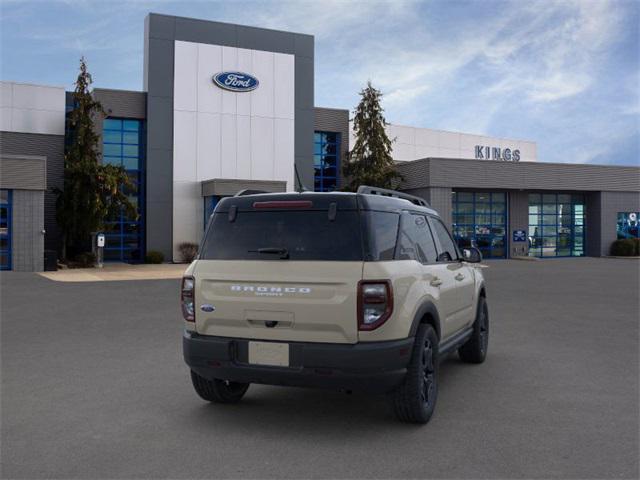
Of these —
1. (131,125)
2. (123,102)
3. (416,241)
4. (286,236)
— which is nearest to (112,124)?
(131,125)

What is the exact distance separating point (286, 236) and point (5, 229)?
22577 mm

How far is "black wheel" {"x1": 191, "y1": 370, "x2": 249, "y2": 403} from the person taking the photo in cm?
541

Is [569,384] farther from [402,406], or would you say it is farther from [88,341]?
[88,341]

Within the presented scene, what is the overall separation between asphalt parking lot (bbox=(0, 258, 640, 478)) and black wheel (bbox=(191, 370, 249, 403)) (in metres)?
0.09

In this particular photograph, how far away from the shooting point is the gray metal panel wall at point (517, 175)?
31734 mm

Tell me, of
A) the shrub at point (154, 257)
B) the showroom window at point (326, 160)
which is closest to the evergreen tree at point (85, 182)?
the shrub at point (154, 257)

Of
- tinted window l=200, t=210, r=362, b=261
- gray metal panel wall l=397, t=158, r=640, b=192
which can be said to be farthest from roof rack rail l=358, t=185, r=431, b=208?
gray metal panel wall l=397, t=158, r=640, b=192

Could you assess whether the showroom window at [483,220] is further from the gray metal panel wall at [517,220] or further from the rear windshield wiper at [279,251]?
the rear windshield wiper at [279,251]

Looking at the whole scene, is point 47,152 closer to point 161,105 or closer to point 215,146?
point 161,105

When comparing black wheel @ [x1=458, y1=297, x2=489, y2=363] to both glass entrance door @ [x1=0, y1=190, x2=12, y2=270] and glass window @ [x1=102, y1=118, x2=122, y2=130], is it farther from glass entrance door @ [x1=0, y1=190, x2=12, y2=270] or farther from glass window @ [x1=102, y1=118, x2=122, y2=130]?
glass window @ [x1=102, y1=118, x2=122, y2=130]

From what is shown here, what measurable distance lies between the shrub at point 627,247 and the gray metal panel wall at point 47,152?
29.6m

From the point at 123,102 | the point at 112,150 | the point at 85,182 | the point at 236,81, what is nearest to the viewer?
the point at 85,182

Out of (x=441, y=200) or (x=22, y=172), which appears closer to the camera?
(x=22, y=172)

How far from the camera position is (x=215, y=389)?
541cm
